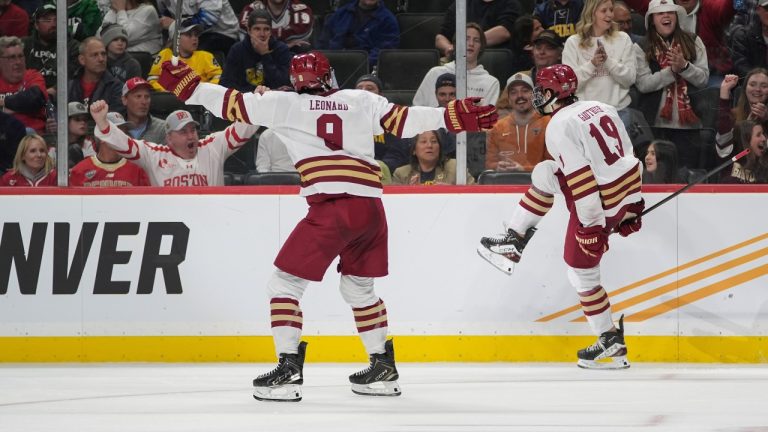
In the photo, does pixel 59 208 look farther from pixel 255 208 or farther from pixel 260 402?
pixel 260 402

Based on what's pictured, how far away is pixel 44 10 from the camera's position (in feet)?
23.0

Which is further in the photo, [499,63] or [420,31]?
[420,31]

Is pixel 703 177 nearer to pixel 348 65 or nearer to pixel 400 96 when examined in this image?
pixel 400 96

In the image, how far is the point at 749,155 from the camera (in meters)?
6.86

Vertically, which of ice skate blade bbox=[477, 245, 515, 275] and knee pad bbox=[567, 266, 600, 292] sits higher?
ice skate blade bbox=[477, 245, 515, 275]

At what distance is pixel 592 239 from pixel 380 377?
129cm

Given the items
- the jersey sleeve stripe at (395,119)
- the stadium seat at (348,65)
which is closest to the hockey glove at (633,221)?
the jersey sleeve stripe at (395,119)

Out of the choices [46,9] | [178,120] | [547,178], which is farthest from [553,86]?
[46,9]

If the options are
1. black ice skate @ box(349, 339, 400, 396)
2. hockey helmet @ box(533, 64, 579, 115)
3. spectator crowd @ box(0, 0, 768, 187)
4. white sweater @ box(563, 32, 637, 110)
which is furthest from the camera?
white sweater @ box(563, 32, 637, 110)

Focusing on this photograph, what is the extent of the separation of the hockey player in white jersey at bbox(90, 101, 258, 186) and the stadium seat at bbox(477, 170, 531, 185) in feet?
3.98

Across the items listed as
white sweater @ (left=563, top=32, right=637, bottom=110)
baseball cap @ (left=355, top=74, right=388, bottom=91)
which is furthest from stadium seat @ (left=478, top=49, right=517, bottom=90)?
baseball cap @ (left=355, top=74, right=388, bottom=91)

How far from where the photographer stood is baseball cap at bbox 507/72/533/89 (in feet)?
23.0

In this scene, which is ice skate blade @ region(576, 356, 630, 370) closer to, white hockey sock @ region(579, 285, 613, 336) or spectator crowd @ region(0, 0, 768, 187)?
white hockey sock @ region(579, 285, 613, 336)

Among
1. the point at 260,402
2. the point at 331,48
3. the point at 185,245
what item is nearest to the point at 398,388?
the point at 260,402
